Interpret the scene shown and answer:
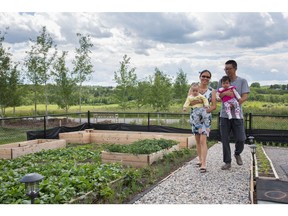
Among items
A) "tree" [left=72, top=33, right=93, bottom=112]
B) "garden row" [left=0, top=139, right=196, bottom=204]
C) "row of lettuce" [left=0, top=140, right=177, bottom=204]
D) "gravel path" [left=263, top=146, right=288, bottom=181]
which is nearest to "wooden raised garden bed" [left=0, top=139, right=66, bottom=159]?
"garden row" [left=0, top=139, right=196, bottom=204]

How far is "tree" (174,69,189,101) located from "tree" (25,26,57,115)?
18.8 ft

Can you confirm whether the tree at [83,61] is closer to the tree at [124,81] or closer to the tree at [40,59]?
the tree at [40,59]

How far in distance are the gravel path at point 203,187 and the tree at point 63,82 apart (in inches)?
426

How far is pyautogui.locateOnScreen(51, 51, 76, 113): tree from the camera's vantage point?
14.2 metres

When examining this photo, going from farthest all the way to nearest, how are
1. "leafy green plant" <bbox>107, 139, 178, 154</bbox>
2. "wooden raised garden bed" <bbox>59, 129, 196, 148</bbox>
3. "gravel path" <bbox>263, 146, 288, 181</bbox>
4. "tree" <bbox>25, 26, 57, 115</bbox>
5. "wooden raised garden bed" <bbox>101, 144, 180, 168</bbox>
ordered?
"tree" <bbox>25, 26, 57, 115</bbox> < "wooden raised garden bed" <bbox>59, 129, 196, 148</bbox> < "leafy green plant" <bbox>107, 139, 178, 154</bbox> < "wooden raised garden bed" <bbox>101, 144, 180, 168</bbox> < "gravel path" <bbox>263, 146, 288, 181</bbox>

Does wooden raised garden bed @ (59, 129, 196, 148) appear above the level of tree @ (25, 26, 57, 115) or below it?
below

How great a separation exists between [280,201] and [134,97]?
40.7 ft

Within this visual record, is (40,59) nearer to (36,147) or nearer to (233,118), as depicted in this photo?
(36,147)

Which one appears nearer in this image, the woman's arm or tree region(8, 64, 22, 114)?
the woman's arm

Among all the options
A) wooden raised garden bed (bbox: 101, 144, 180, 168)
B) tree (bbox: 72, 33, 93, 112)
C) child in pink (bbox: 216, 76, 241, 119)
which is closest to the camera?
child in pink (bbox: 216, 76, 241, 119)

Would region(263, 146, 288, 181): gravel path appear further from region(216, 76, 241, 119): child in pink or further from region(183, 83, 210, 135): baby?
region(183, 83, 210, 135): baby
